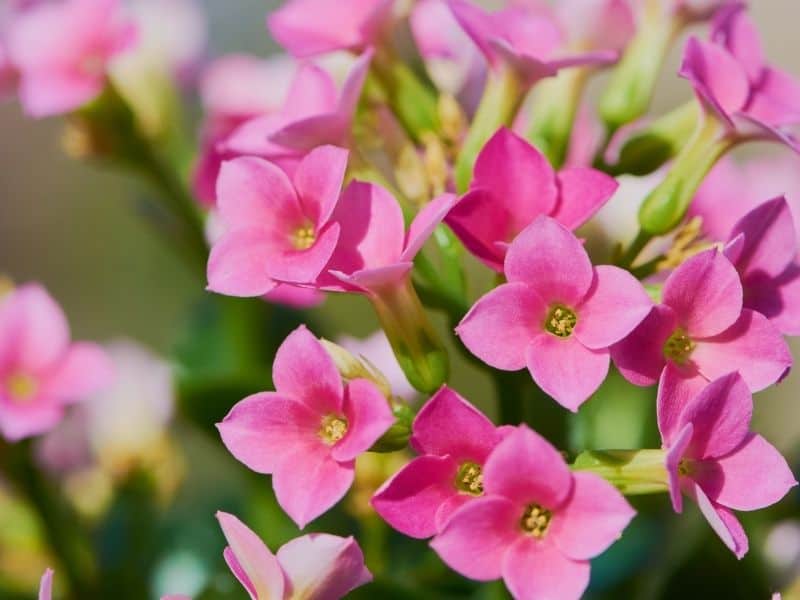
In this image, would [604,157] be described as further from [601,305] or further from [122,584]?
[122,584]

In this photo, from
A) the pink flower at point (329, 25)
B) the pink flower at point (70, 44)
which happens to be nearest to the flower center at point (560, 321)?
the pink flower at point (329, 25)

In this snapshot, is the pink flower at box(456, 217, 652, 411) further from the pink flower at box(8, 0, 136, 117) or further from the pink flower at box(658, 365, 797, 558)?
the pink flower at box(8, 0, 136, 117)

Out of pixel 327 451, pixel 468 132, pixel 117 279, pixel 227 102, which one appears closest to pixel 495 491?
pixel 327 451

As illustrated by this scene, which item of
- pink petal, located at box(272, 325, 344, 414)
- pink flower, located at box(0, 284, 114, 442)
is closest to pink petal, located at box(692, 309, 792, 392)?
pink petal, located at box(272, 325, 344, 414)

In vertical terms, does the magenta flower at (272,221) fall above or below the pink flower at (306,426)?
above

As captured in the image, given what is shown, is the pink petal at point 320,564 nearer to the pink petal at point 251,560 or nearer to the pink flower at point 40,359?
the pink petal at point 251,560

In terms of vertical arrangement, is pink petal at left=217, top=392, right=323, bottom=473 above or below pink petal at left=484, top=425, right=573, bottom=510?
below
